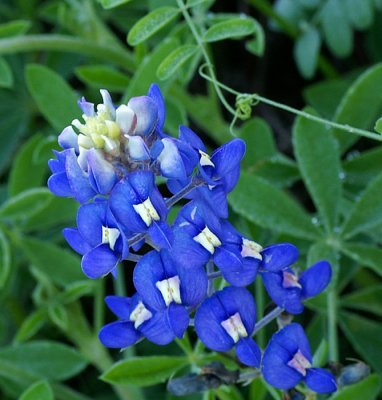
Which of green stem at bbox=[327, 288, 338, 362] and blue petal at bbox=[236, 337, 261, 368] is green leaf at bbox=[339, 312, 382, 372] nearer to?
green stem at bbox=[327, 288, 338, 362]

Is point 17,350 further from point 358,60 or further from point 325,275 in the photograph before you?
point 358,60

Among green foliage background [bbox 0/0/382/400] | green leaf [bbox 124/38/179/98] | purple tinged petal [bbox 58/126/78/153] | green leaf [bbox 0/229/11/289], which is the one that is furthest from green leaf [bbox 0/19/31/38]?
purple tinged petal [bbox 58/126/78/153]

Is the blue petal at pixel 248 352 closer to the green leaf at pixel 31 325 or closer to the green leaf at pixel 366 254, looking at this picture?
A: the green leaf at pixel 366 254

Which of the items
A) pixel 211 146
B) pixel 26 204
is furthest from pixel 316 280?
pixel 211 146

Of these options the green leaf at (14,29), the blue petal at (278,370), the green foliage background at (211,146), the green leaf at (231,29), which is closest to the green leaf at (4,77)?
the green foliage background at (211,146)

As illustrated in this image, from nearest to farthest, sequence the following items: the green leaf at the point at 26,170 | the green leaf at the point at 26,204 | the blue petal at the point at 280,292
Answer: the blue petal at the point at 280,292
the green leaf at the point at 26,204
the green leaf at the point at 26,170

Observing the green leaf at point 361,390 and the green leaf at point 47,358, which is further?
the green leaf at point 47,358

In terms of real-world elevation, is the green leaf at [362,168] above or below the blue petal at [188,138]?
below
